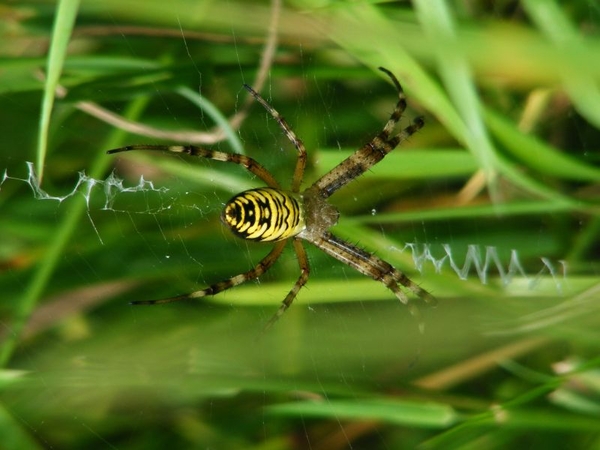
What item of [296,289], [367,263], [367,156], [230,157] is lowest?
[296,289]

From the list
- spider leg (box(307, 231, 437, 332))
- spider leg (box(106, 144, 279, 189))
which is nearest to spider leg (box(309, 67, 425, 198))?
spider leg (box(307, 231, 437, 332))

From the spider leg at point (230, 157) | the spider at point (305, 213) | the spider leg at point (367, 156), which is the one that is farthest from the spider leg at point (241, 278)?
the spider leg at point (367, 156)

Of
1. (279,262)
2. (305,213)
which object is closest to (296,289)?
(279,262)

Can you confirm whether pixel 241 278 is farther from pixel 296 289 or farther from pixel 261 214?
pixel 261 214

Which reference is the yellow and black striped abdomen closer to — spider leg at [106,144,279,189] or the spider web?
spider leg at [106,144,279,189]

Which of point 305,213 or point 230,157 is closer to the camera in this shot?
point 230,157

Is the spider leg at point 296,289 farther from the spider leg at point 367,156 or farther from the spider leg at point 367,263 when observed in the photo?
the spider leg at point 367,156

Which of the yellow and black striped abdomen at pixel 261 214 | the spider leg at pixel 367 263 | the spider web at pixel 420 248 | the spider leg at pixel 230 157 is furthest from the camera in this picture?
the spider leg at pixel 367 263
